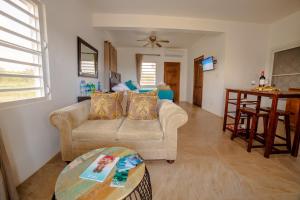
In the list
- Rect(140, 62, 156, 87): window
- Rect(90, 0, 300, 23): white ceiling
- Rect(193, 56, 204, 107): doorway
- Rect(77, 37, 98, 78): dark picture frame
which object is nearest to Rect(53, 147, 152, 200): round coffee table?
Rect(77, 37, 98, 78): dark picture frame

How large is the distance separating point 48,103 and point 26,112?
1.20ft

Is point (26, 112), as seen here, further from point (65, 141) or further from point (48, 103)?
point (65, 141)

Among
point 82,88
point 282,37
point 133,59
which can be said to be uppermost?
point 282,37

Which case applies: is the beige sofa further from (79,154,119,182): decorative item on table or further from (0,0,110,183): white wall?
(79,154,119,182): decorative item on table

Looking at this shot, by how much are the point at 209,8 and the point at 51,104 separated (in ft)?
11.7

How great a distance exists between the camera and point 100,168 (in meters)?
1.06

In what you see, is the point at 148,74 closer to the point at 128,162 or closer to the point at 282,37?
the point at 282,37

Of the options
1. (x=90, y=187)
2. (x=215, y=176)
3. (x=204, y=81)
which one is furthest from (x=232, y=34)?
(x=90, y=187)

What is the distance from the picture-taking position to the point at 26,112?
5.18 ft

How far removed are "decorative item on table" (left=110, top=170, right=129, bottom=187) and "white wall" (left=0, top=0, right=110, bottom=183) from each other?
1198 mm

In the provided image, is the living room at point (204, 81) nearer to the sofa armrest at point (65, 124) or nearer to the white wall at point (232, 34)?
the white wall at point (232, 34)

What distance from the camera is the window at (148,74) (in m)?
7.10

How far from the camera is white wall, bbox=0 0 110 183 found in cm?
148

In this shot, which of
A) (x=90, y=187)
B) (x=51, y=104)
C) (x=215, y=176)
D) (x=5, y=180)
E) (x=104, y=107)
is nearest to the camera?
(x=90, y=187)
